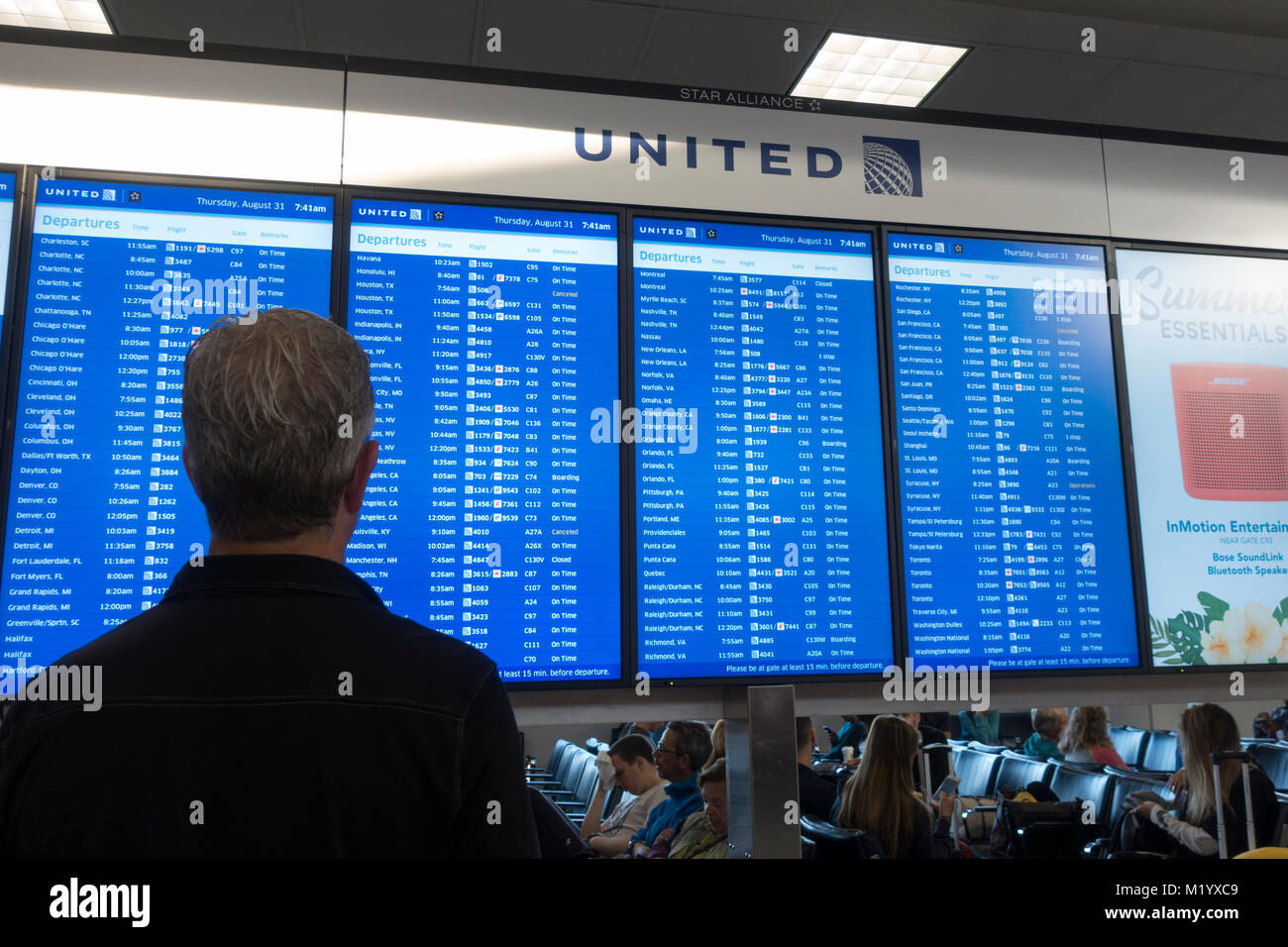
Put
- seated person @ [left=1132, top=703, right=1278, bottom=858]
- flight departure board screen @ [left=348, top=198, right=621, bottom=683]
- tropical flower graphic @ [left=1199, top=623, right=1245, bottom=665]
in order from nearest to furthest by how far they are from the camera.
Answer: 1. flight departure board screen @ [left=348, top=198, right=621, bottom=683]
2. tropical flower graphic @ [left=1199, top=623, right=1245, bottom=665]
3. seated person @ [left=1132, top=703, right=1278, bottom=858]

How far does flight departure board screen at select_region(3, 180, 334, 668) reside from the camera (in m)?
1.95

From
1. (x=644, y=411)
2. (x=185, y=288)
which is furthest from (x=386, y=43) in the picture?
(x=644, y=411)

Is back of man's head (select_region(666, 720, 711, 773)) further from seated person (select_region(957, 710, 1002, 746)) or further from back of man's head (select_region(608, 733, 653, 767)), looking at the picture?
seated person (select_region(957, 710, 1002, 746))

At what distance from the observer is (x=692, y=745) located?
4188mm

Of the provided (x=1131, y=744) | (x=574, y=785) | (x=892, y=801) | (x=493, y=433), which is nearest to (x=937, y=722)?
(x=1131, y=744)

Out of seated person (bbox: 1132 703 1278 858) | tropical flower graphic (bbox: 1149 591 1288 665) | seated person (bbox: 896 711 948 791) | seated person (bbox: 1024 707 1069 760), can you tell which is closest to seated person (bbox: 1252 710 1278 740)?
seated person (bbox: 1024 707 1069 760)

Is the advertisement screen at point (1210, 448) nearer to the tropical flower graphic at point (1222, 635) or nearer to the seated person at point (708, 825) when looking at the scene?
the tropical flower graphic at point (1222, 635)

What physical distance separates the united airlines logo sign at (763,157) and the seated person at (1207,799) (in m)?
2.60

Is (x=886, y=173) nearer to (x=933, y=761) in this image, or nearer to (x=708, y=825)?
(x=708, y=825)

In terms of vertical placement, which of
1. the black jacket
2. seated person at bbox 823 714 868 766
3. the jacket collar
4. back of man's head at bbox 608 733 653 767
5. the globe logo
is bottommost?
seated person at bbox 823 714 868 766

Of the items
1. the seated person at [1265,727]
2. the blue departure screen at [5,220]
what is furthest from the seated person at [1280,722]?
the blue departure screen at [5,220]

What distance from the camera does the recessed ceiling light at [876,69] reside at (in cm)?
412

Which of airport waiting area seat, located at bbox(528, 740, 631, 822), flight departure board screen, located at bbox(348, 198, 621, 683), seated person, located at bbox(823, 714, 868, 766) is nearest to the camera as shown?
flight departure board screen, located at bbox(348, 198, 621, 683)

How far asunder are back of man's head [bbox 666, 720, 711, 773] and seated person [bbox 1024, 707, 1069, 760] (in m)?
3.55
